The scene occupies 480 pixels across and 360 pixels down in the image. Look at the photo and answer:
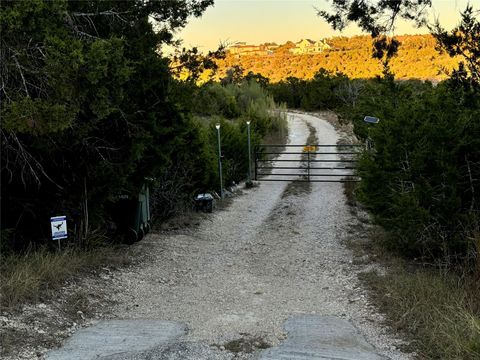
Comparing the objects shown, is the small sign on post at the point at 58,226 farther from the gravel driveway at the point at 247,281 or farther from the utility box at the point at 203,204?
the utility box at the point at 203,204

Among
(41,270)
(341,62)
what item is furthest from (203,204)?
(341,62)

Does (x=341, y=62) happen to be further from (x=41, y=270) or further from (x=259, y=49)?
(x=41, y=270)

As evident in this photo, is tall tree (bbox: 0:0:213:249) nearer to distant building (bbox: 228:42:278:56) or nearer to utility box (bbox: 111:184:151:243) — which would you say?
utility box (bbox: 111:184:151:243)

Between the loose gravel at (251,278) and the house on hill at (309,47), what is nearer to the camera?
the loose gravel at (251,278)

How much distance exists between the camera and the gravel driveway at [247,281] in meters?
5.35

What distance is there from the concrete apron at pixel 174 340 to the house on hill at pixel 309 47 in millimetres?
97497

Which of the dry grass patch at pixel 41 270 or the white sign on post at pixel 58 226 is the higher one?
the white sign on post at pixel 58 226

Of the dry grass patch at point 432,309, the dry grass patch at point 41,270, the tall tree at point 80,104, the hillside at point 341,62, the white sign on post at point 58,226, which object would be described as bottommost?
the dry grass patch at point 432,309

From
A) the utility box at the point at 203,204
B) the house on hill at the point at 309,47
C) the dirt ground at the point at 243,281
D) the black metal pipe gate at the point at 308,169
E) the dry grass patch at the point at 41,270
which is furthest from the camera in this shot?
the house on hill at the point at 309,47

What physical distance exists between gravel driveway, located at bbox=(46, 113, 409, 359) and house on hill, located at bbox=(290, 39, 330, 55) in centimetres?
9090

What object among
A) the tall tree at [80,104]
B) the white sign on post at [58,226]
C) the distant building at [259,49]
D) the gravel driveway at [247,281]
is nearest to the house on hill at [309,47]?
the distant building at [259,49]

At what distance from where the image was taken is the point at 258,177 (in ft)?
67.4

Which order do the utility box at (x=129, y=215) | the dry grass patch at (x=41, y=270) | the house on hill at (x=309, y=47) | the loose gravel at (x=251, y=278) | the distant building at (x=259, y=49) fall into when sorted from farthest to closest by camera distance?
the distant building at (x=259, y=49)
the house on hill at (x=309, y=47)
the utility box at (x=129, y=215)
the loose gravel at (x=251, y=278)
the dry grass patch at (x=41, y=270)

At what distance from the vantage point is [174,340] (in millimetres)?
5020
